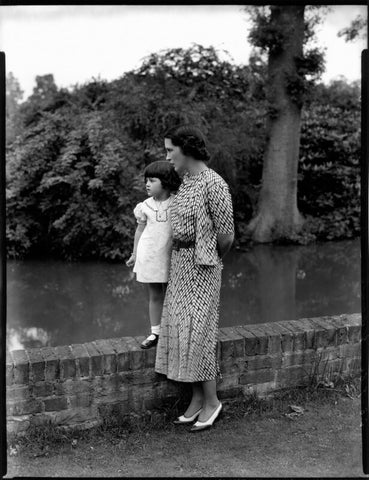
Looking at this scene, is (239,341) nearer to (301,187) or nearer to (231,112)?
(231,112)

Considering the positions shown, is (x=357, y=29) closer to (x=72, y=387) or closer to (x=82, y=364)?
(x=82, y=364)

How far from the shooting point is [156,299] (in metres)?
3.95

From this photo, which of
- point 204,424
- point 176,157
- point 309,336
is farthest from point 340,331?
point 176,157

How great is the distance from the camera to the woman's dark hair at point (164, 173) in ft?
12.4

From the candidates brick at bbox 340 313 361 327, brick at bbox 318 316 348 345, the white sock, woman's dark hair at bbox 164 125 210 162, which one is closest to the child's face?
woman's dark hair at bbox 164 125 210 162

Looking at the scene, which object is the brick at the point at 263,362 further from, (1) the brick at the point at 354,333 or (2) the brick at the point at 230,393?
(1) the brick at the point at 354,333

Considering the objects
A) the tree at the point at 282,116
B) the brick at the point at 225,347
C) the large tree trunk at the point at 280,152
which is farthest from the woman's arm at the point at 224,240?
the large tree trunk at the point at 280,152

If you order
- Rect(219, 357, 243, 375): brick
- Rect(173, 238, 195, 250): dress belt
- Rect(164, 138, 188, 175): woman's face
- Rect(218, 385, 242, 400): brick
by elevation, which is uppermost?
Rect(164, 138, 188, 175): woman's face

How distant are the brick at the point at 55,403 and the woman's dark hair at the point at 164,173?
58.0 inches

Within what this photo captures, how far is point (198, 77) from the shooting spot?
9000 mm

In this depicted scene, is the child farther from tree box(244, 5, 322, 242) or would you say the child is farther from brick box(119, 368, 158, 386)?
tree box(244, 5, 322, 242)

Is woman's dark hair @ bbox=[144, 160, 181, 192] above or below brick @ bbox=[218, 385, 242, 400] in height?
above

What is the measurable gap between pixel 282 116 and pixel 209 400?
739 centimetres

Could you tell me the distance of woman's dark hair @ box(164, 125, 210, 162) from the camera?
3.54m
